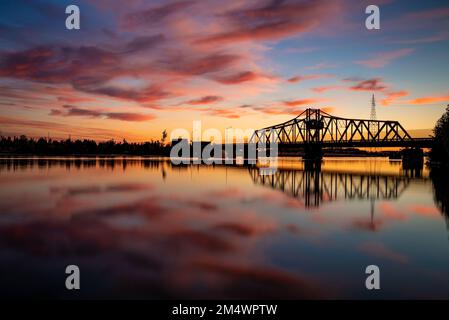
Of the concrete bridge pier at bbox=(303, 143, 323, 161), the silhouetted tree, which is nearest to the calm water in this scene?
the silhouetted tree

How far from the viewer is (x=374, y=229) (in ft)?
62.2

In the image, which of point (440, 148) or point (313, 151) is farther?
point (313, 151)

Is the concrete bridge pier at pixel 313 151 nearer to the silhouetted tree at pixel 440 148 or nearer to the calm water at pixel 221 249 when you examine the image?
the silhouetted tree at pixel 440 148

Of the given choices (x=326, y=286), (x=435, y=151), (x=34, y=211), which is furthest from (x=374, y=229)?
(x=435, y=151)

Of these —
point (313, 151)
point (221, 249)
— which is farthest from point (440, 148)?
point (221, 249)

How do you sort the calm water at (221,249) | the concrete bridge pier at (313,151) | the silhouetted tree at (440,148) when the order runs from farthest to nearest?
the concrete bridge pier at (313,151) → the silhouetted tree at (440,148) → the calm water at (221,249)

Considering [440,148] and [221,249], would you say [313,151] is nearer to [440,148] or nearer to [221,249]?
[440,148]

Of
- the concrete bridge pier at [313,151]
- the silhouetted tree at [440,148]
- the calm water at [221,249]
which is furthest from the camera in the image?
the concrete bridge pier at [313,151]

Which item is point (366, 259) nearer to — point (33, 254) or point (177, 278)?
point (177, 278)

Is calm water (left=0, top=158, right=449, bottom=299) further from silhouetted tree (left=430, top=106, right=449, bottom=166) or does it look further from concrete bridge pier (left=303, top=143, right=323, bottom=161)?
concrete bridge pier (left=303, top=143, right=323, bottom=161)

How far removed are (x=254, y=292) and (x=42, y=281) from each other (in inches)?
251

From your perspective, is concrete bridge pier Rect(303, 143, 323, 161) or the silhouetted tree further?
concrete bridge pier Rect(303, 143, 323, 161)

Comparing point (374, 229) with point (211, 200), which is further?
point (211, 200)

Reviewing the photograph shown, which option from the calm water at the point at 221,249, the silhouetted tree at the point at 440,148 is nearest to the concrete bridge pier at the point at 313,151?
the silhouetted tree at the point at 440,148
